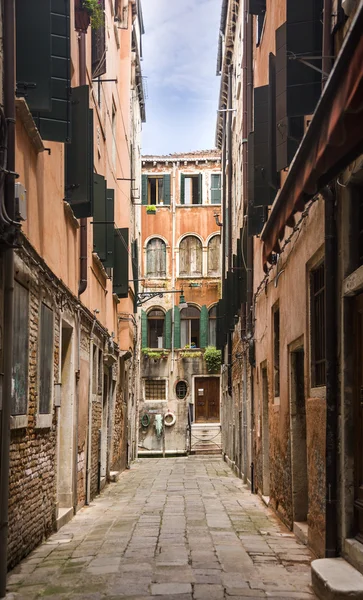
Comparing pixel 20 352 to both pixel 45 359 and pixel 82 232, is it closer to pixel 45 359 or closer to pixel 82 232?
pixel 45 359

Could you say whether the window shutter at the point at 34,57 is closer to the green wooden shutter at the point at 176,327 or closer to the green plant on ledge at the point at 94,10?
the green plant on ledge at the point at 94,10

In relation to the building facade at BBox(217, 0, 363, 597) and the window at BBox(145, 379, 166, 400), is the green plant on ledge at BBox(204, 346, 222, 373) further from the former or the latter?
the building facade at BBox(217, 0, 363, 597)

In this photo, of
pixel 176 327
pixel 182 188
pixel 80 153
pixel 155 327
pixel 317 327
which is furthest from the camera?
pixel 182 188

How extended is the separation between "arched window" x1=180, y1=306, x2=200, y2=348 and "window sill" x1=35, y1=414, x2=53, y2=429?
28.2 metres

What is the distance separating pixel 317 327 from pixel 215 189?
31081 millimetres

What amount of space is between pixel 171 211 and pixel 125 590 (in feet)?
108

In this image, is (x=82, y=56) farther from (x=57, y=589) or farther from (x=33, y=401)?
(x=57, y=589)

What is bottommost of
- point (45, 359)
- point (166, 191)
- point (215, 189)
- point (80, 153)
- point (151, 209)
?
point (45, 359)

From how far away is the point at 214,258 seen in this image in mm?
38250

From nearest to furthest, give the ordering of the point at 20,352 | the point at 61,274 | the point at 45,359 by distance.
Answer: the point at 20,352
the point at 45,359
the point at 61,274

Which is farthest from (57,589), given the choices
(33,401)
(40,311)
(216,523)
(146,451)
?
(146,451)

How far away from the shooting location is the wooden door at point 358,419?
624cm

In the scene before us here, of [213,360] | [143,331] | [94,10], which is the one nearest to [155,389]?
[143,331]

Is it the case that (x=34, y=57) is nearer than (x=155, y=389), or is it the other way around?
(x=34, y=57)
